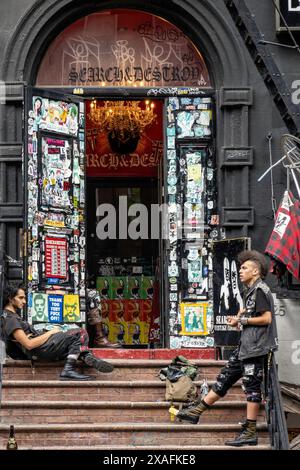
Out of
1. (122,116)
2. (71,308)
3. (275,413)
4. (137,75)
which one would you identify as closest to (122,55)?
(137,75)

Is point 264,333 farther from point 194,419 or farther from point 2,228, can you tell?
point 2,228

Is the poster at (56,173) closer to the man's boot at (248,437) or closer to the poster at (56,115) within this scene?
the poster at (56,115)

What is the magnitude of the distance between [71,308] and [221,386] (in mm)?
2801

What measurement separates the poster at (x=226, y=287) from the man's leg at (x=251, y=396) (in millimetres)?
1706

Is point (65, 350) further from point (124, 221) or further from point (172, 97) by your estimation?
point (124, 221)

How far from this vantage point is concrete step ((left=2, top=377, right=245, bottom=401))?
12242 mm

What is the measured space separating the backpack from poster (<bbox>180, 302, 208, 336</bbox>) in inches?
56.7

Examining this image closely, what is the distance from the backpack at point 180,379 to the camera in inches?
471

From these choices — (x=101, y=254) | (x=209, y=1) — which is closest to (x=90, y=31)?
(x=209, y=1)

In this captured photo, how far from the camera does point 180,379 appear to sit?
39.6ft

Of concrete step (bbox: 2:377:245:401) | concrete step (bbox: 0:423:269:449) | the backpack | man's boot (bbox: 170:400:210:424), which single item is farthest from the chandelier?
concrete step (bbox: 0:423:269:449)

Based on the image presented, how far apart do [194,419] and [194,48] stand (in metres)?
5.00

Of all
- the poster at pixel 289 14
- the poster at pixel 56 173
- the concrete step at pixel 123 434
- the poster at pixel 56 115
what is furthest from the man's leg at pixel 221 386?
the poster at pixel 289 14
